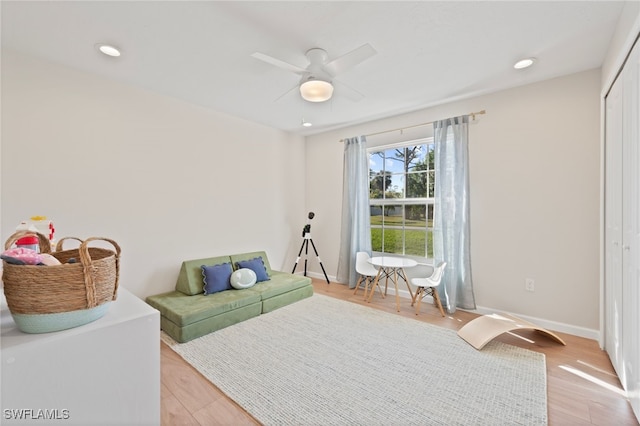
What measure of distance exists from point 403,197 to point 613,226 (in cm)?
225

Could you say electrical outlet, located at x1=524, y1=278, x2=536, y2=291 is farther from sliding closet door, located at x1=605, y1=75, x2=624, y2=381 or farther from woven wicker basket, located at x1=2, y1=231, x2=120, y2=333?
woven wicker basket, located at x1=2, y1=231, x2=120, y2=333

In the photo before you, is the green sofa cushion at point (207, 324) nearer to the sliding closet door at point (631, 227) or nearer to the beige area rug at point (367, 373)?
the beige area rug at point (367, 373)

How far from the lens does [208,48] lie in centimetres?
237

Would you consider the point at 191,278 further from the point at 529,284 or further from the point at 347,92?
the point at 529,284

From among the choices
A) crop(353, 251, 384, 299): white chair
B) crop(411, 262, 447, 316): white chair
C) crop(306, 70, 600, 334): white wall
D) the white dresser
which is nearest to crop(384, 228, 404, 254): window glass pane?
crop(353, 251, 384, 299): white chair

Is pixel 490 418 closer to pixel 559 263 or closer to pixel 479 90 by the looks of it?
pixel 559 263

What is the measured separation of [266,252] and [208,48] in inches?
119

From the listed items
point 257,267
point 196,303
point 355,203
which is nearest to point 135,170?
point 196,303

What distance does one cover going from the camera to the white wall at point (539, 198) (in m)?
2.78

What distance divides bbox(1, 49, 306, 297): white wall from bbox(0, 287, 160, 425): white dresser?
2013mm

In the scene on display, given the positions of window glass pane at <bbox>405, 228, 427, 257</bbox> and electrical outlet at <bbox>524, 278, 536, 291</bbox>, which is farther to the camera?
window glass pane at <bbox>405, 228, 427, 257</bbox>

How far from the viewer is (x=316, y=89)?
7.82 feet

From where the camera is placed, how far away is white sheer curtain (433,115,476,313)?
3412 mm

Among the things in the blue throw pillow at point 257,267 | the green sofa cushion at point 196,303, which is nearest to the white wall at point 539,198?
the blue throw pillow at point 257,267
